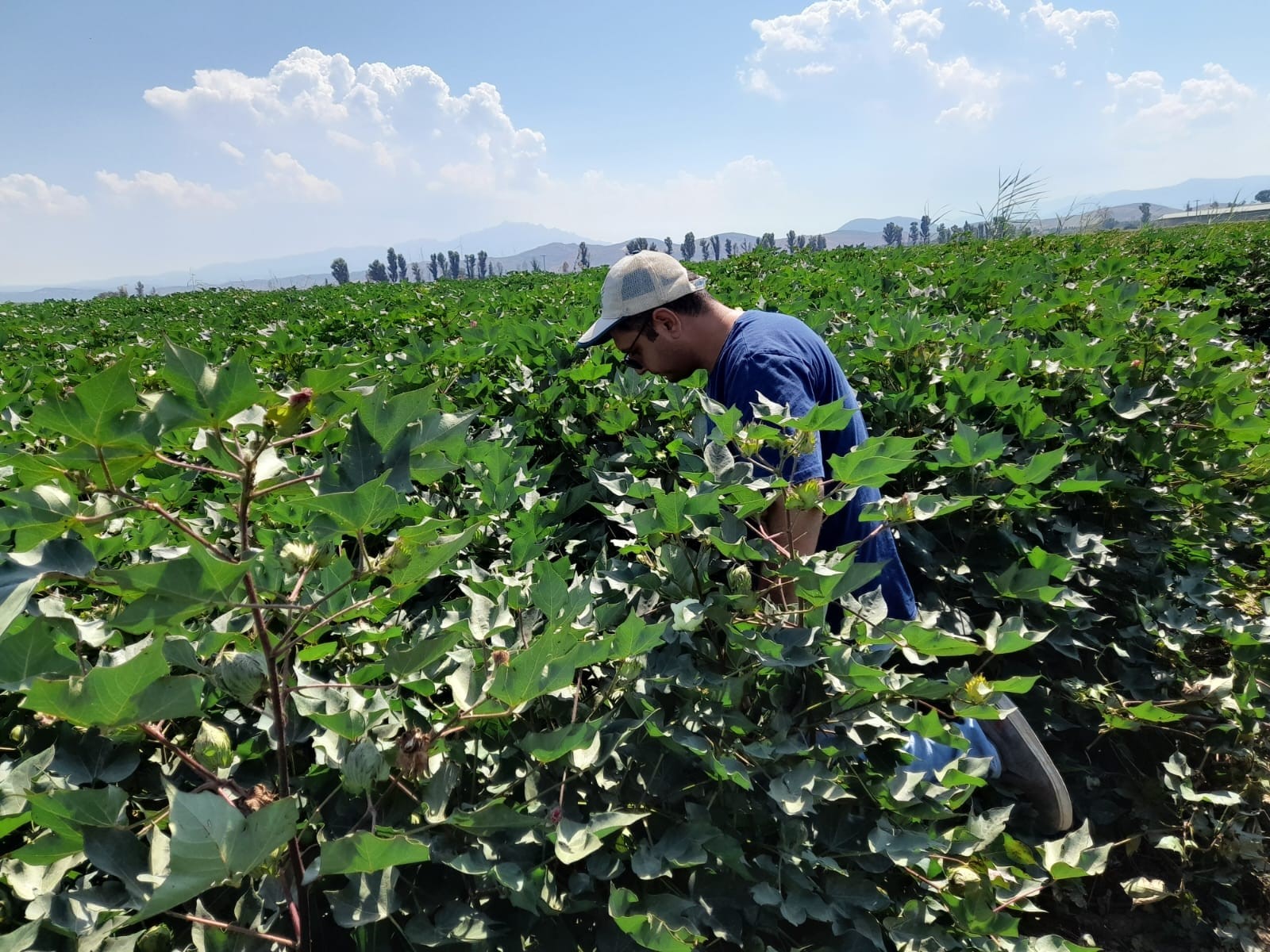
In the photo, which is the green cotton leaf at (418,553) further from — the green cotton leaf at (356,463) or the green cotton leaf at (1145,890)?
the green cotton leaf at (1145,890)

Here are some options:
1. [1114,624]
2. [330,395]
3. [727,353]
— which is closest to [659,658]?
[330,395]

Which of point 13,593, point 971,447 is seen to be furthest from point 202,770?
point 971,447

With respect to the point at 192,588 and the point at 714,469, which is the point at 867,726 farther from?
the point at 192,588

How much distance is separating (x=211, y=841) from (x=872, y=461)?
1130mm

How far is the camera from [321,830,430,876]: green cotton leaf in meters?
0.75

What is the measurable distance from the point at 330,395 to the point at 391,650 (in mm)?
344

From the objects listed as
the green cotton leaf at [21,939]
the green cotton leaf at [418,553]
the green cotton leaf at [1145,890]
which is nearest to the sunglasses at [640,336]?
the green cotton leaf at [418,553]

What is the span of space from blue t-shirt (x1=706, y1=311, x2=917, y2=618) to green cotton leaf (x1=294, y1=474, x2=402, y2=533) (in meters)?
1.36

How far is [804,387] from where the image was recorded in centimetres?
219

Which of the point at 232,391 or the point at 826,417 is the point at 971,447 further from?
the point at 232,391

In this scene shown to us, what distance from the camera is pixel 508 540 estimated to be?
6.50 ft

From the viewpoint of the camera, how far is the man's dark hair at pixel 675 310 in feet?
8.75

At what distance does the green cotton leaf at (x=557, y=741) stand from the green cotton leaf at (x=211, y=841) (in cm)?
33

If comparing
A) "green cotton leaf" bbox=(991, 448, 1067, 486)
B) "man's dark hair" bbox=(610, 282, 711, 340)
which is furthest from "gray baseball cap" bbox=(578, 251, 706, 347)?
"green cotton leaf" bbox=(991, 448, 1067, 486)
